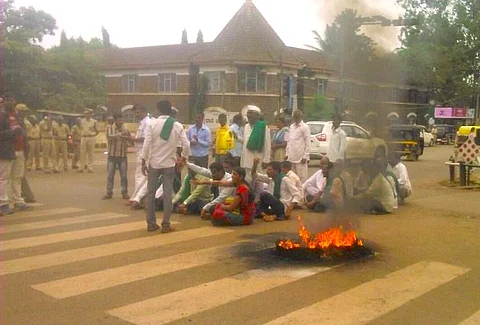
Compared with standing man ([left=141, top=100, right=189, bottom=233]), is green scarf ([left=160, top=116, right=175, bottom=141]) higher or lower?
higher

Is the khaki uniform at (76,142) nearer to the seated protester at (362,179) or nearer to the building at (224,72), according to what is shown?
the seated protester at (362,179)

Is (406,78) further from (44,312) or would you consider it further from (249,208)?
(44,312)

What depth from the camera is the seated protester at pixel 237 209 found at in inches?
328

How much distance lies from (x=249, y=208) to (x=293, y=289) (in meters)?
3.24

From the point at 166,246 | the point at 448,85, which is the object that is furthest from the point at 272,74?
the point at 166,246

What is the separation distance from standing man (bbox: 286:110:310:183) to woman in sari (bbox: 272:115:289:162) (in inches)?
15.9

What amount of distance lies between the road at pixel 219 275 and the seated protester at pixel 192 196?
34 cm

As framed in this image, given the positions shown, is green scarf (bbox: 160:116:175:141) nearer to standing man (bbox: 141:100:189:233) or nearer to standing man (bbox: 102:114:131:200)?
standing man (bbox: 141:100:189:233)

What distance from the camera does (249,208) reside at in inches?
336

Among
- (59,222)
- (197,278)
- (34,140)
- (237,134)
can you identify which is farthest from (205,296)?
(34,140)

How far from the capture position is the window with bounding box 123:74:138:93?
41.9 m

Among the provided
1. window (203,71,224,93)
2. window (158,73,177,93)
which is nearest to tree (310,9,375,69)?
window (203,71,224,93)

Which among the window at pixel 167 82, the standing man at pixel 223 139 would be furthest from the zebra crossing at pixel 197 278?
the window at pixel 167 82

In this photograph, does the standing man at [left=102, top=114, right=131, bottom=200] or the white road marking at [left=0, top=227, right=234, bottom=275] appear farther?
the standing man at [left=102, top=114, right=131, bottom=200]
